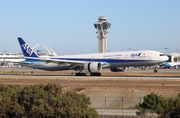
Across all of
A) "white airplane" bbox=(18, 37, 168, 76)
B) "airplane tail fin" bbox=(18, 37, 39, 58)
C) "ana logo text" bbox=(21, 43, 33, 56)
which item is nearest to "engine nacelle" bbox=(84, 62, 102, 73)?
"white airplane" bbox=(18, 37, 168, 76)

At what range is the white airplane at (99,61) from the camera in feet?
199

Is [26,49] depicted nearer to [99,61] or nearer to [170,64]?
[99,61]

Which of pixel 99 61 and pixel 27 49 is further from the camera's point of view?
pixel 27 49

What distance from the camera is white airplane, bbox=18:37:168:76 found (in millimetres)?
60562

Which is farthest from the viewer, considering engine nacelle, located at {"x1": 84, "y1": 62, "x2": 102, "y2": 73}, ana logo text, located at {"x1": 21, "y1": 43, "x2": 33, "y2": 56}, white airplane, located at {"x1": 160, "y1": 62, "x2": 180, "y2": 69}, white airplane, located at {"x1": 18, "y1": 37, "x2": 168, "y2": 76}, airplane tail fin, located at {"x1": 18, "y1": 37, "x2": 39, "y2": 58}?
white airplane, located at {"x1": 160, "y1": 62, "x2": 180, "y2": 69}

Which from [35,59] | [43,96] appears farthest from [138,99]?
[35,59]

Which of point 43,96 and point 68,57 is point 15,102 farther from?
point 68,57

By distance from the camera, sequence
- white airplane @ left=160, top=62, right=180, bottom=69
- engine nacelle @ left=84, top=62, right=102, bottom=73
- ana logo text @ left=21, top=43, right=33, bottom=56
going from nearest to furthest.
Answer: engine nacelle @ left=84, top=62, right=102, bottom=73 → ana logo text @ left=21, top=43, right=33, bottom=56 → white airplane @ left=160, top=62, right=180, bottom=69

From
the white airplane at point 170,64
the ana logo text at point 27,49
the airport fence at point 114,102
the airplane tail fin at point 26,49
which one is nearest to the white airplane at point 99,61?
the airplane tail fin at point 26,49

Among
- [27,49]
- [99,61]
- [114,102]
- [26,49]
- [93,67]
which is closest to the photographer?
[114,102]

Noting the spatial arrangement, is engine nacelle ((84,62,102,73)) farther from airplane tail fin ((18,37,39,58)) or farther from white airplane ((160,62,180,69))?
white airplane ((160,62,180,69))

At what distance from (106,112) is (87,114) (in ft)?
20.8

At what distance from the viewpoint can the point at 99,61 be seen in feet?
211

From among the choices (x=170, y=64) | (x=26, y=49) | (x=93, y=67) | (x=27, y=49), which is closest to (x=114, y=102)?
(x=93, y=67)
